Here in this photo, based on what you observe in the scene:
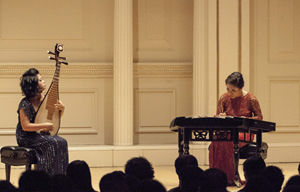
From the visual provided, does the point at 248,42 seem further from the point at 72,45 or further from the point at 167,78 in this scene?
the point at 72,45

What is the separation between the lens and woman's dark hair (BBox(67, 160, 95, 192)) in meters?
2.10

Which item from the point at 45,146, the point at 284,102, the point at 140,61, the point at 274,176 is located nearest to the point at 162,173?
the point at 45,146

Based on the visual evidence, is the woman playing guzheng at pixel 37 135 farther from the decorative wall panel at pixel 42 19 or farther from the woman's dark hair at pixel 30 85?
the decorative wall panel at pixel 42 19

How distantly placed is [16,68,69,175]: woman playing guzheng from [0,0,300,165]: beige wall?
2389 mm

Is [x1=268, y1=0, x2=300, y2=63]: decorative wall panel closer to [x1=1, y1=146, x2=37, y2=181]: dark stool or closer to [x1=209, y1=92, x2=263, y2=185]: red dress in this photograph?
[x1=209, y1=92, x2=263, y2=185]: red dress

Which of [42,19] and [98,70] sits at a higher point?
[42,19]

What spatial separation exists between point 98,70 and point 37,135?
260 cm

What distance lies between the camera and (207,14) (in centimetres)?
603

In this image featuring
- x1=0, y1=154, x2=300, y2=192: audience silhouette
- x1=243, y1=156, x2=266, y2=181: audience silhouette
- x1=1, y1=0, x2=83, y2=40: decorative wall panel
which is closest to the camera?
x1=0, y1=154, x2=300, y2=192: audience silhouette

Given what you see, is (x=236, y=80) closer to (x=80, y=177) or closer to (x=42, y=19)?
(x=80, y=177)

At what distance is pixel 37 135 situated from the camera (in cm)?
380

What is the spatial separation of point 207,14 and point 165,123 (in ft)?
5.33

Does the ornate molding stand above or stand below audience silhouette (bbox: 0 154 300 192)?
above

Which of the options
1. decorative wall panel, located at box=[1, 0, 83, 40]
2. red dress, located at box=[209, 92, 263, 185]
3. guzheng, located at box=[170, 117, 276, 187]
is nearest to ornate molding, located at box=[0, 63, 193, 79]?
decorative wall panel, located at box=[1, 0, 83, 40]
